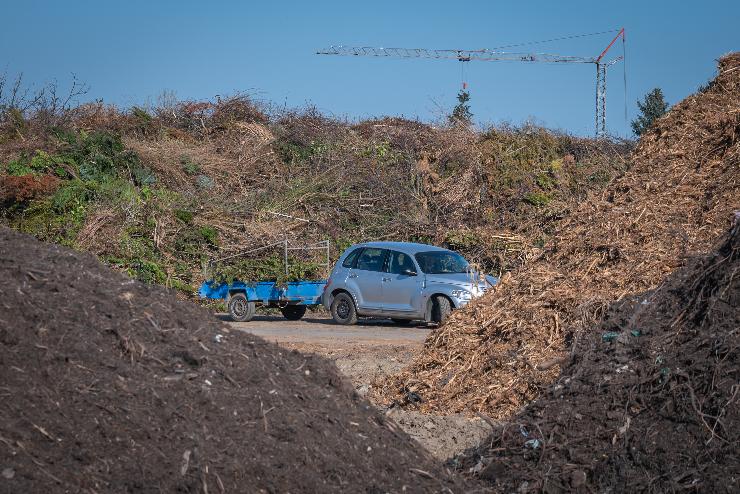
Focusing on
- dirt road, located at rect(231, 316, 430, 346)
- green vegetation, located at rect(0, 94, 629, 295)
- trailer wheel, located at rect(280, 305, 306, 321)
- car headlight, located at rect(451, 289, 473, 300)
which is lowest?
dirt road, located at rect(231, 316, 430, 346)

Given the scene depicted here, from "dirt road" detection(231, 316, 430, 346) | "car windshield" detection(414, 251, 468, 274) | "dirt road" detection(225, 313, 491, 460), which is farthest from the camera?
"car windshield" detection(414, 251, 468, 274)

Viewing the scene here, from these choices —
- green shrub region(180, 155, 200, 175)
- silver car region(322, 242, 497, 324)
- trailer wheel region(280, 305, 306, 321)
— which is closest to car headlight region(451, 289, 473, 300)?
silver car region(322, 242, 497, 324)

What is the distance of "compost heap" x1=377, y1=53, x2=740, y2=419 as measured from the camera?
8.73 meters

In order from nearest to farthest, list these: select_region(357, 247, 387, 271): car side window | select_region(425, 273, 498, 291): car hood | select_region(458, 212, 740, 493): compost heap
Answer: select_region(458, 212, 740, 493): compost heap → select_region(425, 273, 498, 291): car hood → select_region(357, 247, 387, 271): car side window

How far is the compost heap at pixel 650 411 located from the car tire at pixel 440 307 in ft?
37.6

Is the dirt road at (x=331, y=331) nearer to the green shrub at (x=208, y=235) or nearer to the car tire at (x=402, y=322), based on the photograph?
the car tire at (x=402, y=322)

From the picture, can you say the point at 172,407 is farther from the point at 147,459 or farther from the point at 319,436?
the point at 319,436

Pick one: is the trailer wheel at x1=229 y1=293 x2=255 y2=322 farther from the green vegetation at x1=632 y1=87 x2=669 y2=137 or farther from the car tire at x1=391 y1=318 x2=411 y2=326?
the green vegetation at x1=632 y1=87 x2=669 y2=137

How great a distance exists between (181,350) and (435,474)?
155 cm

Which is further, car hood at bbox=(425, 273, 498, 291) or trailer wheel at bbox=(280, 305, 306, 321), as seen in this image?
trailer wheel at bbox=(280, 305, 306, 321)

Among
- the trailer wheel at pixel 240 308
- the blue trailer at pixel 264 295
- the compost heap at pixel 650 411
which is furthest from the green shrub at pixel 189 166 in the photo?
the compost heap at pixel 650 411

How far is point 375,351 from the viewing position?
14.6 metres

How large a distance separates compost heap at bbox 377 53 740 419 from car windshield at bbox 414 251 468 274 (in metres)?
8.89

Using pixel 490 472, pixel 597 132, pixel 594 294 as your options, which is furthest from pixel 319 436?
pixel 597 132
